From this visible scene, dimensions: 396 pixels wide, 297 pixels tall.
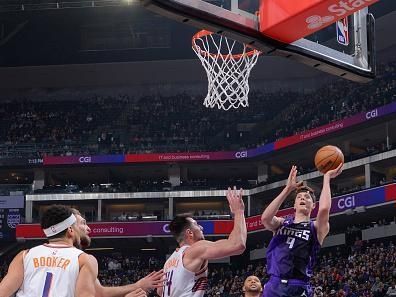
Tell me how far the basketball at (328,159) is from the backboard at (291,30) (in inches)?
48.7

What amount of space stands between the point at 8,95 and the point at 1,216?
36.7ft

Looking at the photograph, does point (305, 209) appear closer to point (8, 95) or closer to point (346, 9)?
point (346, 9)

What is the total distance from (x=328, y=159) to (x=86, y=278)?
9.11 feet

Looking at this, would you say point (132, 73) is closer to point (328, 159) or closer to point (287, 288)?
point (328, 159)

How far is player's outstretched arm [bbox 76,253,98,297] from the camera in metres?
4.64

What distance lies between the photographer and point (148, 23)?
3712cm

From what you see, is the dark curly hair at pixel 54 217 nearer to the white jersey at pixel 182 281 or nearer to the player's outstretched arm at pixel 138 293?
the player's outstretched arm at pixel 138 293

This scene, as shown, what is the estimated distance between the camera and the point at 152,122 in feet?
128

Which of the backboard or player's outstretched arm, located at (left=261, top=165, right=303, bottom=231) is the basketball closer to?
player's outstretched arm, located at (left=261, top=165, right=303, bottom=231)

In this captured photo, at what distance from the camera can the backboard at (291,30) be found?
659 cm

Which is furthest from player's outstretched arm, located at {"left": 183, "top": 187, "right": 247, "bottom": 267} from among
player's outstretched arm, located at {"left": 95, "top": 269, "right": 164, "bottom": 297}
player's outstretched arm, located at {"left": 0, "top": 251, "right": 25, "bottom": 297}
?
player's outstretched arm, located at {"left": 0, "top": 251, "right": 25, "bottom": 297}

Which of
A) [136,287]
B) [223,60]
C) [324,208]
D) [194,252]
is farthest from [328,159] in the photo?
[223,60]

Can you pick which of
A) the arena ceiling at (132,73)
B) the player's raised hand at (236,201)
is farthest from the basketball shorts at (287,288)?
the arena ceiling at (132,73)

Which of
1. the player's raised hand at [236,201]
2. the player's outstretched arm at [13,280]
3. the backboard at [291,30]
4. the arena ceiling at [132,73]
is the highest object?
the arena ceiling at [132,73]
